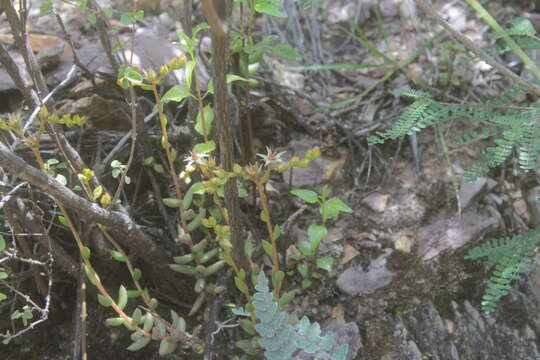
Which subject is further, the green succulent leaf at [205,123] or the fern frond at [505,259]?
the fern frond at [505,259]

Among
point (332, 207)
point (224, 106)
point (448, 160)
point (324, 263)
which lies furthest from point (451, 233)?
point (224, 106)

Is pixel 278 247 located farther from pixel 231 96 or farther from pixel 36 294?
pixel 36 294

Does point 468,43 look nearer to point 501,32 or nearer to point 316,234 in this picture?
point 501,32

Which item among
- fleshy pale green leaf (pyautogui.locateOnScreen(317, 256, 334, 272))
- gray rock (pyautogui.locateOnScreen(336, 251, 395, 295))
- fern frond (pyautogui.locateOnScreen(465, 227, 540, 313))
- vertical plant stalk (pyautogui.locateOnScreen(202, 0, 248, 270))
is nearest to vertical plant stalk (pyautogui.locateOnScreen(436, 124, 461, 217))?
fern frond (pyautogui.locateOnScreen(465, 227, 540, 313))

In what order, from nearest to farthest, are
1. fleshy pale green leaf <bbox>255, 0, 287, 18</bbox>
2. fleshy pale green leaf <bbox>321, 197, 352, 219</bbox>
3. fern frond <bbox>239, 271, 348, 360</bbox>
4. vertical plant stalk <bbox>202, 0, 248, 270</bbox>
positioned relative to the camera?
1. vertical plant stalk <bbox>202, 0, 248, 270</bbox>
2. fern frond <bbox>239, 271, 348, 360</bbox>
3. fleshy pale green leaf <bbox>255, 0, 287, 18</bbox>
4. fleshy pale green leaf <bbox>321, 197, 352, 219</bbox>

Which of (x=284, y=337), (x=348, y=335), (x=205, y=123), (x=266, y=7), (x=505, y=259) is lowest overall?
(x=348, y=335)

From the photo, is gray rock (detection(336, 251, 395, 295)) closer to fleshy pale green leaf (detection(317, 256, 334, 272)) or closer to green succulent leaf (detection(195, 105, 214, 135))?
fleshy pale green leaf (detection(317, 256, 334, 272))

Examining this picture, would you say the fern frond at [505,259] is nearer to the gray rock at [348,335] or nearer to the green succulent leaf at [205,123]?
the gray rock at [348,335]

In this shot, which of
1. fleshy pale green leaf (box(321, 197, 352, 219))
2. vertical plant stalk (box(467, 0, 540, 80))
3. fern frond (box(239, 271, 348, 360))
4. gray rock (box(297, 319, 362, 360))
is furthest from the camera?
gray rock (box(297, 319, 362, 360))

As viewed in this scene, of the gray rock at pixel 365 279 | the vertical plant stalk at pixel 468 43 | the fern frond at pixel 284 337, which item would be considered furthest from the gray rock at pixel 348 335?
the vertical plant stalk at pixel 468 43

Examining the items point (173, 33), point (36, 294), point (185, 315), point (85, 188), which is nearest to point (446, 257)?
point (185, 315)
